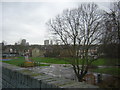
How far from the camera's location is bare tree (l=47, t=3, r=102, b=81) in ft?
36.2

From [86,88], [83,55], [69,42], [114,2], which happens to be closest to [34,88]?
[86,88]

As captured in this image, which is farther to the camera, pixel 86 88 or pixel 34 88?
pixel 34 88

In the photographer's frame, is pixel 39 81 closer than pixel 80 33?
Yes

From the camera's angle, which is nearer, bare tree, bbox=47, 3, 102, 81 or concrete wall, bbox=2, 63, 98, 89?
concrete wall, bbox=2, 63, 98, 89

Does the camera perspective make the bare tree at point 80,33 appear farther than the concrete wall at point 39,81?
Yes

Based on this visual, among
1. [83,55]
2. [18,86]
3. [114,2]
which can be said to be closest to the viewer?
[18,86]

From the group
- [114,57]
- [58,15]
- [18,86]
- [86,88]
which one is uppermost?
[58,15]

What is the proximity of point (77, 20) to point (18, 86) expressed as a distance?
31.7ft

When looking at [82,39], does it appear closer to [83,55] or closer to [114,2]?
[83,55]

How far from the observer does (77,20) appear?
39.3 ft

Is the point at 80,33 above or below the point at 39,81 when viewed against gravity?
above

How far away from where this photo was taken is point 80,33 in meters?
11.5

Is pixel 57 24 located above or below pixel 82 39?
above

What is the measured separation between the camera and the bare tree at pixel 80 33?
11039 millimetres
